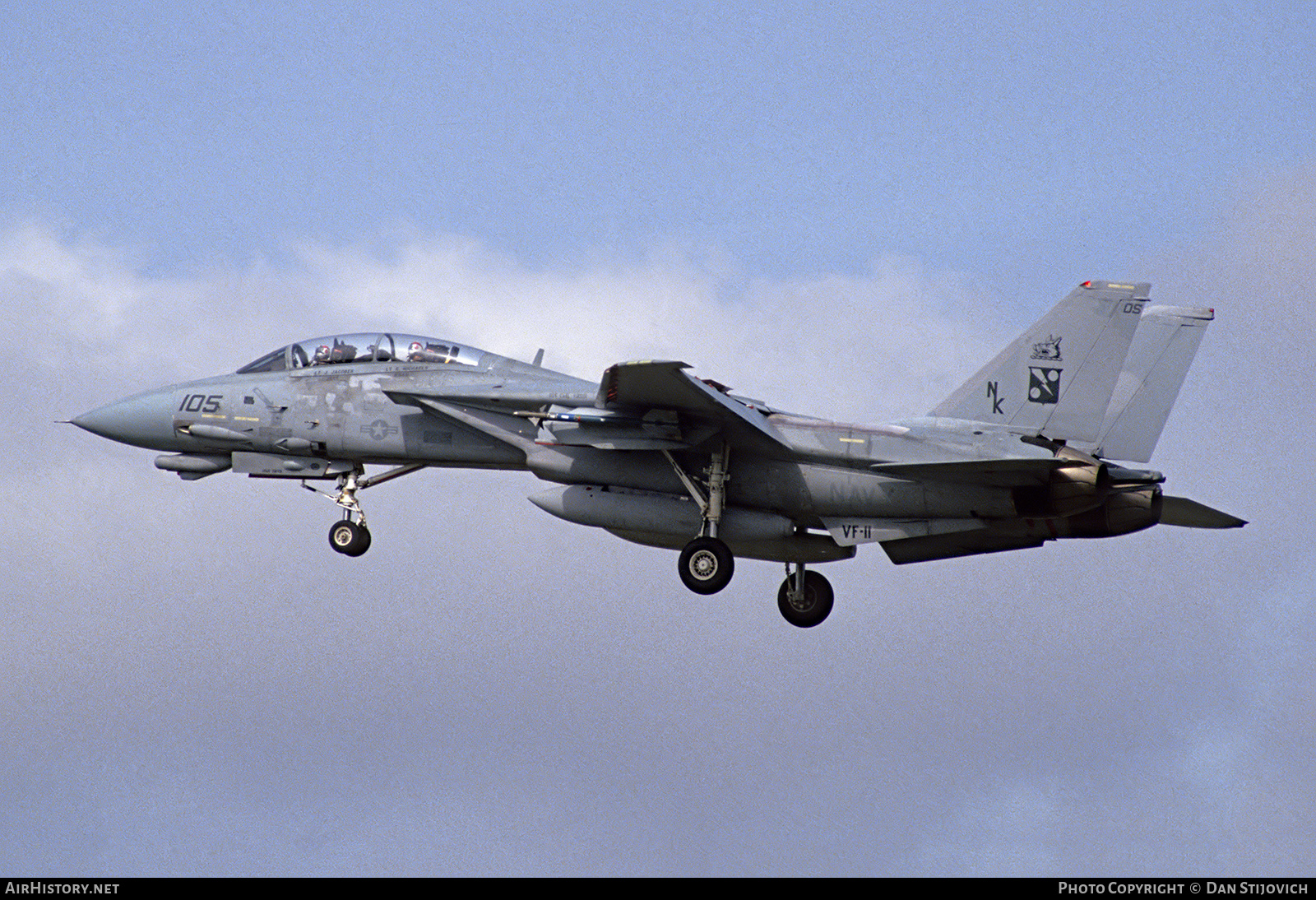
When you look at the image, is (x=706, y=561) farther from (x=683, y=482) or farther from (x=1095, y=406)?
(x=1095, y=406)

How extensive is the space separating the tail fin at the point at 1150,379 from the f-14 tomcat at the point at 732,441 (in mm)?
27

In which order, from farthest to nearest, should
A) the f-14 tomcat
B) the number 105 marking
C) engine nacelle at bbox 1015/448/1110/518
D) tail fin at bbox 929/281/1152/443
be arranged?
the number 105 marking < tail fin at bbox 929/281/1152/443 < the f-14 tomcat < engine nacelle at bbox 1015/448/1110/518

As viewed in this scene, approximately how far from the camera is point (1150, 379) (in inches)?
947

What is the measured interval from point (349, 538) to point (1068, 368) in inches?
380

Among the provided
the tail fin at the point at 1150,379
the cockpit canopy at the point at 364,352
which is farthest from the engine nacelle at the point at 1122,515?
the cockpit canopy at the point at 364,352

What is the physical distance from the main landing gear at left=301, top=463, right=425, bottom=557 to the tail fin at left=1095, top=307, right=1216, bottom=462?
9.29 m

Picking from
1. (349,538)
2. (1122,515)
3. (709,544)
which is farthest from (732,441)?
(349,538)

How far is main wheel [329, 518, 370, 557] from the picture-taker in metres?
24.2

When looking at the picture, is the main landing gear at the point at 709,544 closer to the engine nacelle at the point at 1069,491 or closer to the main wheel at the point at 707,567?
the main wheel at the point at 707,567

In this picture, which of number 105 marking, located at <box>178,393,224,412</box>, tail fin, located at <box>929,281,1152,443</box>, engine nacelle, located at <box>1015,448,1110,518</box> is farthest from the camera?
number 105 marking, located at <box>178,393,224,412</box>

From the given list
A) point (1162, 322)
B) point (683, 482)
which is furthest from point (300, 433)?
point (1162, 322)

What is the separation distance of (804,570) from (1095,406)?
473 centimetres

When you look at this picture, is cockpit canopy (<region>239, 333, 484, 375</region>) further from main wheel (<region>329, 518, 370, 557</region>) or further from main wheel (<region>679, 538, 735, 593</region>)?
main wheel (<region>679, 538, 735, 593</region>)

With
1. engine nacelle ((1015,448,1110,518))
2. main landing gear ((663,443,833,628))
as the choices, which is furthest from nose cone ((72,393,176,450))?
engine nacelle ((1015,448,1110,518))
